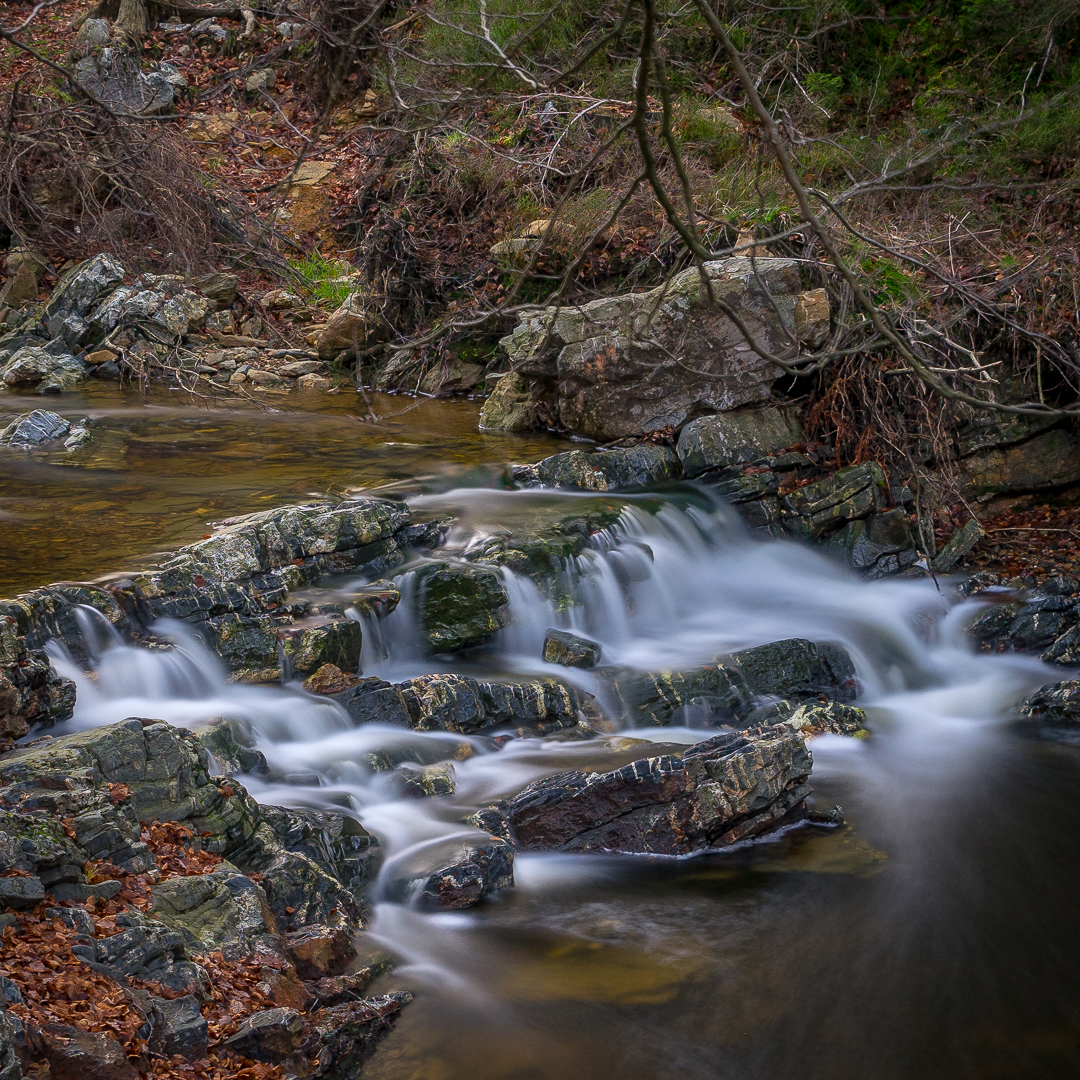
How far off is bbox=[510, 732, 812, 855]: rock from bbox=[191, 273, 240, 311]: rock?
10.6 meters

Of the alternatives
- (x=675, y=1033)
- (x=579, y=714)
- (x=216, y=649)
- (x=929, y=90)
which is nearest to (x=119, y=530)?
(x=216, y=649)

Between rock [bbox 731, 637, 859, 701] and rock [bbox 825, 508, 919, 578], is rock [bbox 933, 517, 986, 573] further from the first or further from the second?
rock [bbox 731, 637, 859, 701]

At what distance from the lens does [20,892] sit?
3389 mm

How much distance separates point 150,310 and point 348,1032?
10.8 metres

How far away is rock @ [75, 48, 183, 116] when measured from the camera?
53.2ft

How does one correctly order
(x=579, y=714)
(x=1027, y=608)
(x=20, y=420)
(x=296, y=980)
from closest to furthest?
(x=296, y=980) < (x=579, y=714) < (x=1027, y=608) < (x=20, y=420)

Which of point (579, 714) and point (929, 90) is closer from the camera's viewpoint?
point (579, 714)

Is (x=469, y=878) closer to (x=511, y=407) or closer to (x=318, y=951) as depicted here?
(x=318, y=951)

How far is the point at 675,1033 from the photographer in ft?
12.6

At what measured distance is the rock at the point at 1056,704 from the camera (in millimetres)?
6477

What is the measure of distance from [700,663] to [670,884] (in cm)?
221

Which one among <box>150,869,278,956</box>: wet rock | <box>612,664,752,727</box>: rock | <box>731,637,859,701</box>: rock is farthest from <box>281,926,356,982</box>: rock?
<box>731,637,859,701</box>: rock

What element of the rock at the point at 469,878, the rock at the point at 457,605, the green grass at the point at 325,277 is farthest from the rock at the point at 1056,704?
the green grass at the point at 325,277

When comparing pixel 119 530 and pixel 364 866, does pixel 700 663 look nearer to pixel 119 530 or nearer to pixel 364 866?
pixel 364 866
